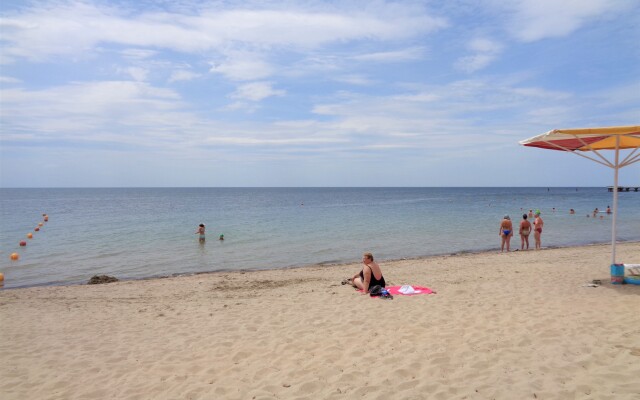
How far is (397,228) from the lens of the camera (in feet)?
84.0

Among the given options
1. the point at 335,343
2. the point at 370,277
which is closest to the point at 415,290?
the point at 370,277

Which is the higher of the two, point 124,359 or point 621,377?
point 621,377

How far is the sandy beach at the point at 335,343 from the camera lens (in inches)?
164

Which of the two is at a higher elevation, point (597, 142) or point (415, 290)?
point (597, 142)

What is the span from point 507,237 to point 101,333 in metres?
13.8

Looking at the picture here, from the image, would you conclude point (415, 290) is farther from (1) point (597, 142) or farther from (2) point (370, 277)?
(1) point (597, 142)

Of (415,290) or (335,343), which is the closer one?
(335,343)

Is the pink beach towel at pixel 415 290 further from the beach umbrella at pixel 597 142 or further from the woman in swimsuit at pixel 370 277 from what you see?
the beach umbrella at pixel 597 142

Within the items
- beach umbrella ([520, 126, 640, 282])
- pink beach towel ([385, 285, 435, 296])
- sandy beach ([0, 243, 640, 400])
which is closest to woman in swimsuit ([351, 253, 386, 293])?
pink beach towel ([385, 285, 435, 296])

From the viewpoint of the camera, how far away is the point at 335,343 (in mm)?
5391

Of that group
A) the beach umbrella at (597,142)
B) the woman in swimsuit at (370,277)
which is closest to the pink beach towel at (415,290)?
the woman in swimsuit at (370,277)

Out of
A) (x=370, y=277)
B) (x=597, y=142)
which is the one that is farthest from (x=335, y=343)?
(x=597, y=142)

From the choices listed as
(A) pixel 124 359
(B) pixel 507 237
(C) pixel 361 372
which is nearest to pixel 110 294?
(A) pixel 124 359

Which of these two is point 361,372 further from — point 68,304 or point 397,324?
point 68,304
